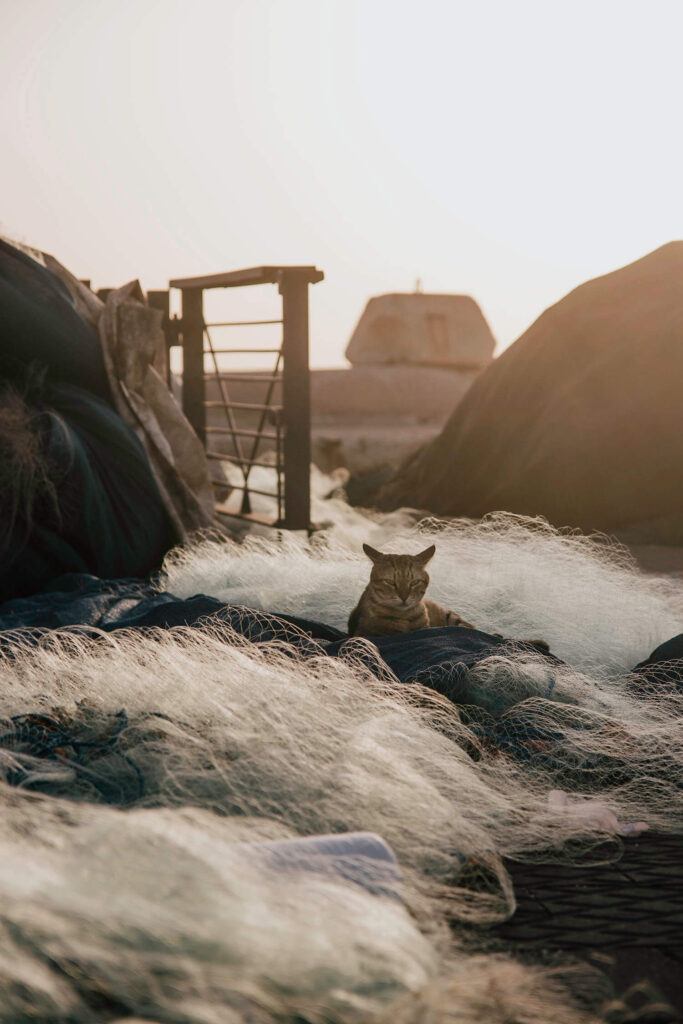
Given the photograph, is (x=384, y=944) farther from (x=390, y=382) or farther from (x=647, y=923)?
(x=390, y=382)

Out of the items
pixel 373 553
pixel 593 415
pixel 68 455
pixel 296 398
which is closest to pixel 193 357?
pixel 296 398

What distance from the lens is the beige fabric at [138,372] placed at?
585cm

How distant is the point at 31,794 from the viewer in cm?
173

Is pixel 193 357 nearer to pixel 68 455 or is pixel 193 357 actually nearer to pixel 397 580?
pixel 68 455

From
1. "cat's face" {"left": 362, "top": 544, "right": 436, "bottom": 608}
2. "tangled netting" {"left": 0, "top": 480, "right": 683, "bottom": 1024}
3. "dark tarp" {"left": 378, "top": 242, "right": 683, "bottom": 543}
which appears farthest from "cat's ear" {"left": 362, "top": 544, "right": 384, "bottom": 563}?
"dark tarp" {"left": 378, "top": 242, "right": 683, "bottom": 543}

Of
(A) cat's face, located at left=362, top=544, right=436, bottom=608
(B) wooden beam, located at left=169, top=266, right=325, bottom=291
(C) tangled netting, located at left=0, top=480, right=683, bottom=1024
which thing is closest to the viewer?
(C) tangled netting, located at left=0, top=480, right=683, bottom=1024

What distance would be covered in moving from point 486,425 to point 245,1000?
8.10 m

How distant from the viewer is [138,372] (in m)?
6.07

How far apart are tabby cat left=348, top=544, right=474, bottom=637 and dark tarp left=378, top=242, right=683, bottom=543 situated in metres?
4.19

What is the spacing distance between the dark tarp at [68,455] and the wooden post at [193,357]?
8.22 ft

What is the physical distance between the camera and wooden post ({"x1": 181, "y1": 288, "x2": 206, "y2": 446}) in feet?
26.8

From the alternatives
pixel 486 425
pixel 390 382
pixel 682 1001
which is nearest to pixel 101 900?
pixel 682 1001

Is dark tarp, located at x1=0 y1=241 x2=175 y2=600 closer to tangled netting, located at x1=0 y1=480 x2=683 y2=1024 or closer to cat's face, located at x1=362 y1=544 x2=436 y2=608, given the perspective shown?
tangled netting, located at x1=0 y1=480 x2=683 y2=1024

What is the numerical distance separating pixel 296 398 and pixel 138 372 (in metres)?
1.18
